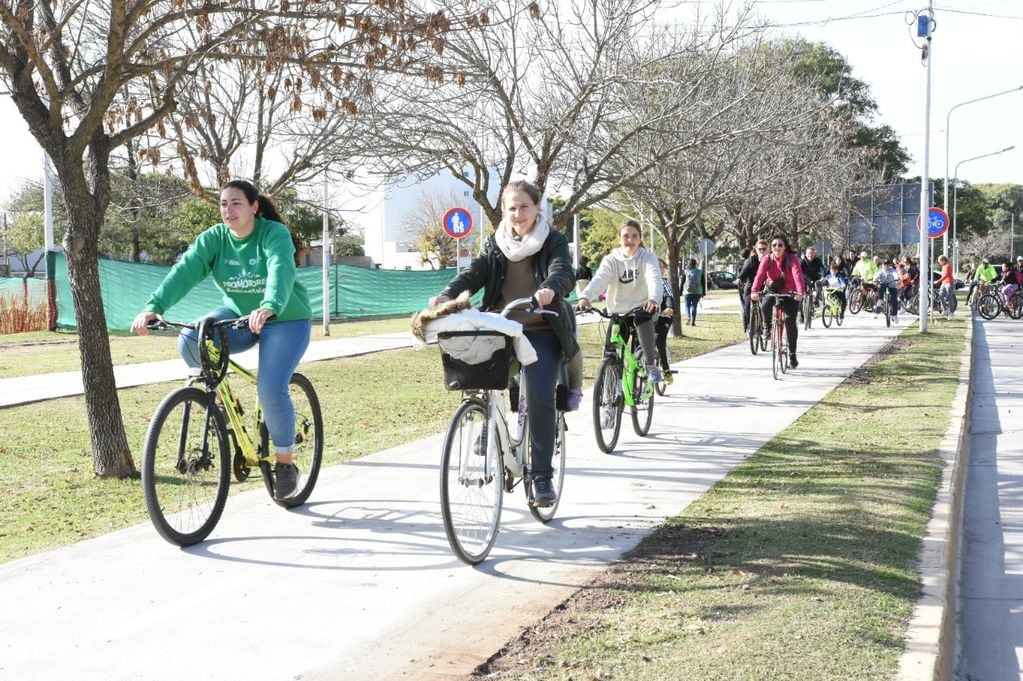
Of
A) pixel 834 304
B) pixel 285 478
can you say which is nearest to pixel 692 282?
pixel 834 304

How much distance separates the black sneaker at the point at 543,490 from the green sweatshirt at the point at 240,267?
149cm

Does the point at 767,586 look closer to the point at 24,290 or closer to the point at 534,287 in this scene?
the point at 534,287

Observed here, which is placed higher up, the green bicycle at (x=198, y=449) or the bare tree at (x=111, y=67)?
the bare tree at (x=111, y=67)

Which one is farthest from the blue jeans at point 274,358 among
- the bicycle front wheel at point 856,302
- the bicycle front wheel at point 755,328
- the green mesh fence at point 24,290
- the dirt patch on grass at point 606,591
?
the bicycle front wheel at point 856,302

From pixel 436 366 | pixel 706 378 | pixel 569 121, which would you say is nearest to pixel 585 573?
pixel 706 378

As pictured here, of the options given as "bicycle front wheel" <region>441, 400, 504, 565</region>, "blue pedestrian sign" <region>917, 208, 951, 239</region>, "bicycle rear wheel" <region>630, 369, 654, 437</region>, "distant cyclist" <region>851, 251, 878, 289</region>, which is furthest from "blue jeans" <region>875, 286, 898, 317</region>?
"bicycle front wheel" <region>441, 400, 504, 565</region>

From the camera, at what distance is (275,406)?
594cm

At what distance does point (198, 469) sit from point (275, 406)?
0.54 meters

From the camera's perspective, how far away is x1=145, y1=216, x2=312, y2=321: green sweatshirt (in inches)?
230

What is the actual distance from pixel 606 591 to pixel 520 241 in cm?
184

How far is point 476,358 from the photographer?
5141 mm

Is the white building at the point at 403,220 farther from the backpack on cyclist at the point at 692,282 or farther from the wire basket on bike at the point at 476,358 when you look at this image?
the wire basket on bike at the point at 476,358

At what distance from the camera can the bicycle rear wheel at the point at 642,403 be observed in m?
9.23

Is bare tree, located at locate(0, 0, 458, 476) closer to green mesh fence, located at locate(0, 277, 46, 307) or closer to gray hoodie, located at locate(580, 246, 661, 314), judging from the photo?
gray hoodie, located at locate(580, 246, 661, 314)
